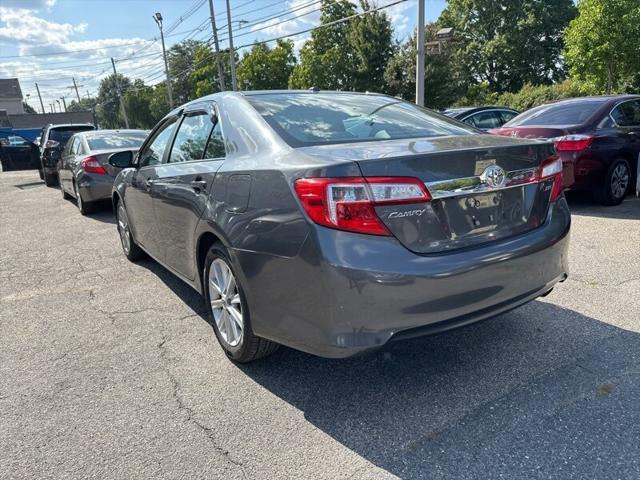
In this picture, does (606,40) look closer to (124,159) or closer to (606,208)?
(606,208)

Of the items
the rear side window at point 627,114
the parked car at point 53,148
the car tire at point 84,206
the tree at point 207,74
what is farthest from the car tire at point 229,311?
the tree at point 207,74

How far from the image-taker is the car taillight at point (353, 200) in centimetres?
209

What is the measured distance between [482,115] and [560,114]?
4486mm

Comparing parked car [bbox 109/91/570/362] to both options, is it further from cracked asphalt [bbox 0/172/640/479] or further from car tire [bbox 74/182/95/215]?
car tire [bbox 74/182/95/215]

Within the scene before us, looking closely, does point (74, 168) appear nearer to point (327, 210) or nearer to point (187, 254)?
point (187, 254)

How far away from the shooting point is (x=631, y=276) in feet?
13.1

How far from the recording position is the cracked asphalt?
2.12 metres

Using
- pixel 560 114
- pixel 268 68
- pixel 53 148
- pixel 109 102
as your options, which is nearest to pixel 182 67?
pixel 109 102

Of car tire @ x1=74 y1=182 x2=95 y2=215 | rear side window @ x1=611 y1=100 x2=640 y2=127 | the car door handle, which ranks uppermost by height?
the car door handle

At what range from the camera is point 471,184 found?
232 cm

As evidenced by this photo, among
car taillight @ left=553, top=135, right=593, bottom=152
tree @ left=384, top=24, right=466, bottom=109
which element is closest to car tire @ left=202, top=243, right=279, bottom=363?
car taillight @ left=553, top=135, right=593, bottom=152

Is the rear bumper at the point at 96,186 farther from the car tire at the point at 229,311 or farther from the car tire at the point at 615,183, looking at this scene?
the car tire at the point at 615,183

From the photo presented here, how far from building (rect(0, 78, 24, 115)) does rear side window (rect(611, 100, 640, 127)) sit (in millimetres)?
99637

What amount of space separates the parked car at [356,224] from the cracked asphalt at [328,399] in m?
0.27
